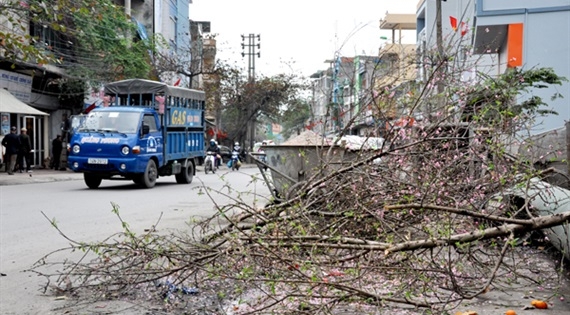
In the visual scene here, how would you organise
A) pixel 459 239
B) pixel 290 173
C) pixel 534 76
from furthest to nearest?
pixel 534 76 < pixel 290 173 < pixel 459 239

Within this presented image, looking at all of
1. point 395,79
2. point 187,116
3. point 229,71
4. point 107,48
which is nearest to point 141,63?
point 107,48

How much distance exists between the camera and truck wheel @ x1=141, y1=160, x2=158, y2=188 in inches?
708

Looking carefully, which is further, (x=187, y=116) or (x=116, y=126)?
(x=187, y=116)

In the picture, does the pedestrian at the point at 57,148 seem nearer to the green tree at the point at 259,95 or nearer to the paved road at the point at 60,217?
the paved road at the point at 60,217

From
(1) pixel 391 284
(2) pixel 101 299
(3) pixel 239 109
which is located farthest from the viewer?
(3) pixel 239 109

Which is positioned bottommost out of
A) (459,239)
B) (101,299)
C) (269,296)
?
(101,299)

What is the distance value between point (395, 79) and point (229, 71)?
39501 millimetres

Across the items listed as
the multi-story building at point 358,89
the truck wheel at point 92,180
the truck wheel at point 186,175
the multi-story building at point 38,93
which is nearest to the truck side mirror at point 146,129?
the truck wheel at point 92,180

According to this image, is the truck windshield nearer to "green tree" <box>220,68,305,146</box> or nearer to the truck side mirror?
the truck side mirror

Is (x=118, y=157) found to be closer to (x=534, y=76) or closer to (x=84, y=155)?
(x=84, y=155)

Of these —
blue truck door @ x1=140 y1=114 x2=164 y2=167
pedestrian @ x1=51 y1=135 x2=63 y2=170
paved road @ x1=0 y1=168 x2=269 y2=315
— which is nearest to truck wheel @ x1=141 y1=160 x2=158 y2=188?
blue truck door @ x1=140 y1=114 x2=164 y2=167

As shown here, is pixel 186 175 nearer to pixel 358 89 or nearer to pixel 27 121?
pixel 27 121

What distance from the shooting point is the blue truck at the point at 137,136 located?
55.9 ft

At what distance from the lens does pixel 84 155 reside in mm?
17062
